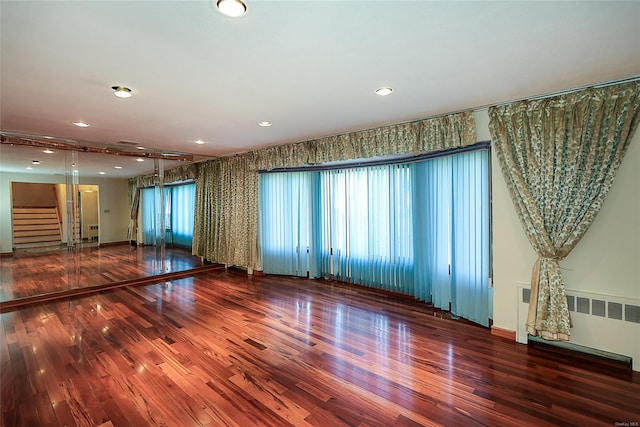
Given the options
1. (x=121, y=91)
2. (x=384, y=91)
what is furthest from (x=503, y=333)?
(x=121, y=91)

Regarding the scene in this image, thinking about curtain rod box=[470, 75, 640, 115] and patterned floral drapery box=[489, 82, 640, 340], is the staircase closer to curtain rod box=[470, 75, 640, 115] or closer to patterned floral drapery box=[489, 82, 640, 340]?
curtain rod box=[470, 75, 640, 115]

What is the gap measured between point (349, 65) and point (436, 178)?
2.18 m

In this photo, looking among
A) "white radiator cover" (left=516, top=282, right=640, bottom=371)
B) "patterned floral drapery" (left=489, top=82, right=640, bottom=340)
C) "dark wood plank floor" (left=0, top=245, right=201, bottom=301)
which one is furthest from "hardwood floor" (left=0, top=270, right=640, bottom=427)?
"dark wood plank floor" (left=0, top=245, right=201, bottom=301)

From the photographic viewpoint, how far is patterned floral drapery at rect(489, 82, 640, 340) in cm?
238

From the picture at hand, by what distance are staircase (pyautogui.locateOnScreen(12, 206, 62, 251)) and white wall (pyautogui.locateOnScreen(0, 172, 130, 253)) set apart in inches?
5.4

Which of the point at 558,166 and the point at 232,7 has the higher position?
the point at 232,7

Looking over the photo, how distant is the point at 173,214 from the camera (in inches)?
243

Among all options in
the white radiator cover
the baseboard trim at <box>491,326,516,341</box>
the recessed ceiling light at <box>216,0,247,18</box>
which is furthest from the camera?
the baseboard trim at <box>491,326,516,341</box>

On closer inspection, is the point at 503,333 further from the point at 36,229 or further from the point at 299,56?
the point at 36,229

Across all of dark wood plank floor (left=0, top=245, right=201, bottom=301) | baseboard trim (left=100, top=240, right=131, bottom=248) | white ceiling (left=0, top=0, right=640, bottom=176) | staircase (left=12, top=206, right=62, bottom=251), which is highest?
white ceiling (left=0, top=0, right=640, bottom=176)

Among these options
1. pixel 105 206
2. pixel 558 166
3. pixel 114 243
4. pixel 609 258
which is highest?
pixel 558 166

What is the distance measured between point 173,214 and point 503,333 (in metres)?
6.22

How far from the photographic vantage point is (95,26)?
158 centimetres

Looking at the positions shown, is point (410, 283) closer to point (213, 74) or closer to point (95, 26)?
point (213, 74)
